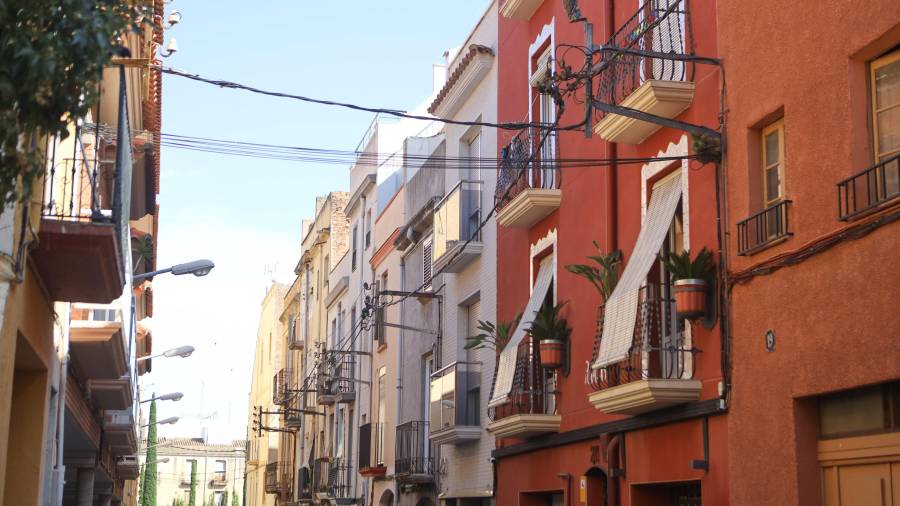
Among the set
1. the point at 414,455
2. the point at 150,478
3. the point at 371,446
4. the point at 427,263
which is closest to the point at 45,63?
the point at 414,455

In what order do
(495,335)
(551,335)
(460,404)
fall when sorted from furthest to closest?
(460,404) < (495,335) < (551,335)

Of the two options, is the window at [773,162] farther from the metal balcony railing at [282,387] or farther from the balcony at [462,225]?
the metal balcony railing at [282,387]

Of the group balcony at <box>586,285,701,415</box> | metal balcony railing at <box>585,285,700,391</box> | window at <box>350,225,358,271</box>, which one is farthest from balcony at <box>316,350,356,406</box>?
metal balcony railing at <box>585,285,700,391</box>

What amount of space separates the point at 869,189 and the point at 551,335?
7300 millimetres

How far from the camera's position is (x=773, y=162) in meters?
11.0

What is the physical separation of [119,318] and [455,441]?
8.52 m

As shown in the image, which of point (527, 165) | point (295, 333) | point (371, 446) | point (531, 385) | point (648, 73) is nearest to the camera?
point (648, 73)

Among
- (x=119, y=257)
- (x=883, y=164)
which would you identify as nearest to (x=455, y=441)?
(x=119, y=257)

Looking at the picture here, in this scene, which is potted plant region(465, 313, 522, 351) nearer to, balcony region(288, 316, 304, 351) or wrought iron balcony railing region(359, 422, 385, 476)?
wrought iron balcony railing region(359, 422, 385, 476)

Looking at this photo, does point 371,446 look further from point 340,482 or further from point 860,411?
point 860,411

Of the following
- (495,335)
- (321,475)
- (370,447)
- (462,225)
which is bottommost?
(321,475)

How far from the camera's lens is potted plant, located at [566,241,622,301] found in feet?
45.8

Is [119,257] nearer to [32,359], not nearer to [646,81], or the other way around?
[32,359]

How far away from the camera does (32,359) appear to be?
10.8m
